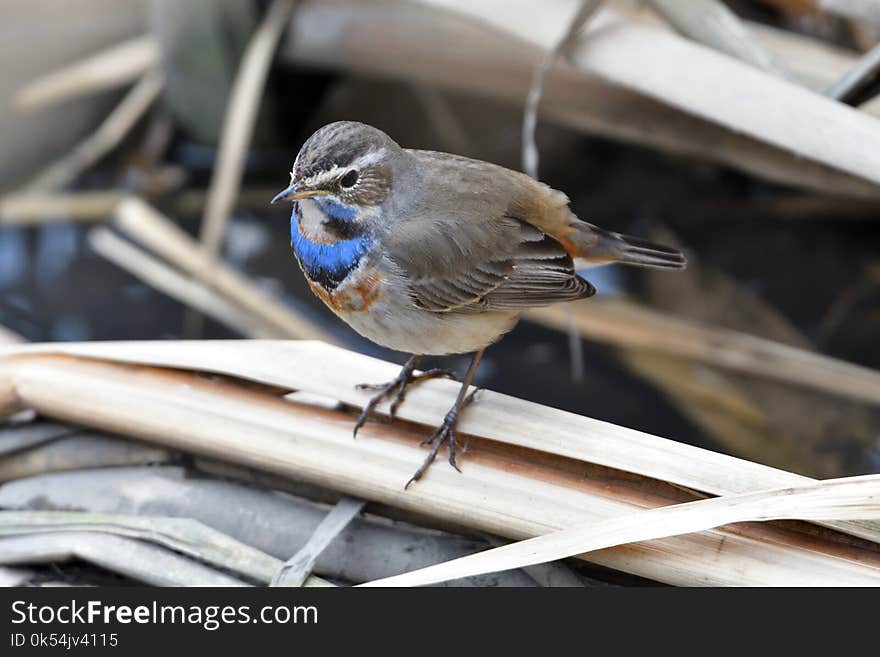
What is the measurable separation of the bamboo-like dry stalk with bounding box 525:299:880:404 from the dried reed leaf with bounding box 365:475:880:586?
1857 mm

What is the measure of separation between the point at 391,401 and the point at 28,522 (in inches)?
42.0

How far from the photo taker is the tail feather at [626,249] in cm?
373

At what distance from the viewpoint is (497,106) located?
6117 millimetres

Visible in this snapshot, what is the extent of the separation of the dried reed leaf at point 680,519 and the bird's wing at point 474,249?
0.86 metres

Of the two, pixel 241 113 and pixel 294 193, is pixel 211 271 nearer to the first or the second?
pixel 241 113

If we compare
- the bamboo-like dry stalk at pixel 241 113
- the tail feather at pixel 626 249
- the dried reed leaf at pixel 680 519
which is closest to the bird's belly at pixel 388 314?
the tail feather at pixel 626 249

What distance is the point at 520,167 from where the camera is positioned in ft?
19.5

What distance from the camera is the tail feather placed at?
12.2 feet

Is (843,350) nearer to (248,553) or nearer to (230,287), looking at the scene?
(230,287)

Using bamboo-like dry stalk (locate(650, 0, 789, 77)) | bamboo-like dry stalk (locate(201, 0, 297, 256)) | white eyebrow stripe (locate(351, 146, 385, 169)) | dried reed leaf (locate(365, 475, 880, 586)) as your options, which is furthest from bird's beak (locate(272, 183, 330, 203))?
bamboo-like dry stalk (locate(201, 0, 297, 256))

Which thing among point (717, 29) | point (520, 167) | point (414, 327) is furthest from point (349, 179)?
point (520, 167)

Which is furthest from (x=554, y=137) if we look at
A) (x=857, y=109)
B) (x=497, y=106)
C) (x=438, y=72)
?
(x=857, y=109)

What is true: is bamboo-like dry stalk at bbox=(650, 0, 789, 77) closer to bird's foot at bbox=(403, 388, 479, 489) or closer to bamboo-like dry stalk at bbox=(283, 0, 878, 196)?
bamboo-like dry stalk at bbox=(283, 0, 878, 196)

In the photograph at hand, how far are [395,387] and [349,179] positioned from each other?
2.20 feet
